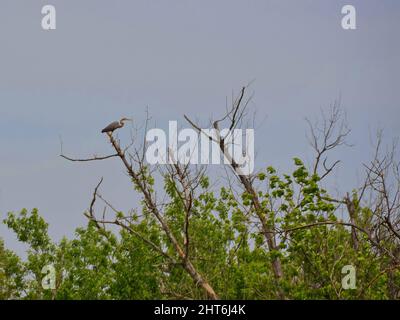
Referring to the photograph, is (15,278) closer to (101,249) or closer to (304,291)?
(101,249)

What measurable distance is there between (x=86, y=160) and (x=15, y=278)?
376 inches

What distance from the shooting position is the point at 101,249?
77.7ft

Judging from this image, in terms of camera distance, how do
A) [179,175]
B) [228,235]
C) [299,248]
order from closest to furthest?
[299,248], [179,175], [228,235]

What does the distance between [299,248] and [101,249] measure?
765 cm

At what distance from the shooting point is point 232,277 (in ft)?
69.6

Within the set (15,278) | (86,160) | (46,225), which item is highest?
(86,160)
